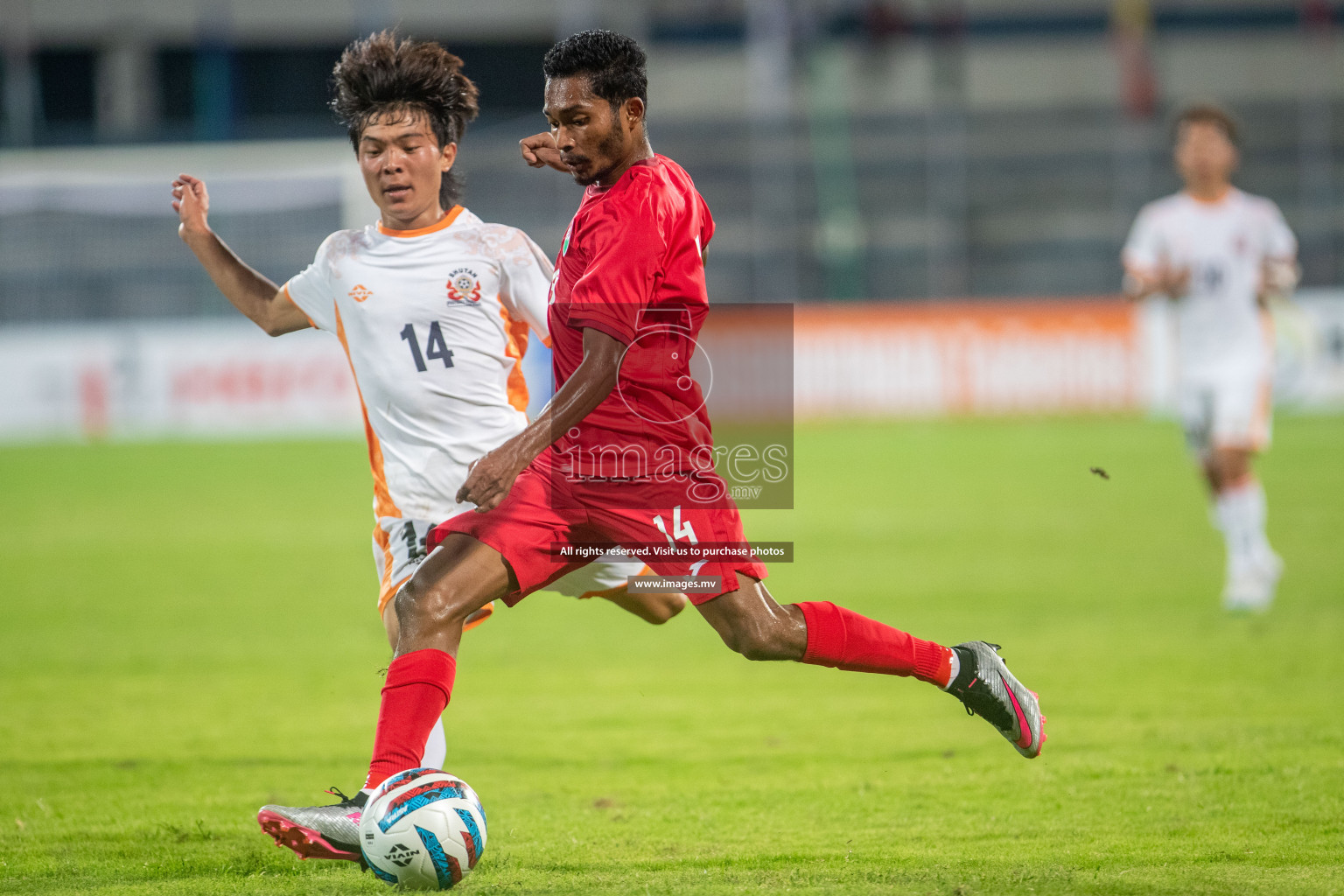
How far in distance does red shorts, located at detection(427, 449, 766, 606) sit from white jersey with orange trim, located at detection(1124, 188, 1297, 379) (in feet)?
18.8

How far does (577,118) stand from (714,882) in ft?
6.66

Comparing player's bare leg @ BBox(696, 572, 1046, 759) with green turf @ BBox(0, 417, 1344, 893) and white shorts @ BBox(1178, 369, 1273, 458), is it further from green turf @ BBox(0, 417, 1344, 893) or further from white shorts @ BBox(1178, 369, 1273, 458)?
white shorts @ BBox(1178, 369, 1273, 458)

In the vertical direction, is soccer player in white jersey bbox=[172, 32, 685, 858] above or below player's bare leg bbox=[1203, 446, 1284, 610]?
above

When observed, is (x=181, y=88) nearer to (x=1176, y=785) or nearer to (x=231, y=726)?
(x=231, y=726)

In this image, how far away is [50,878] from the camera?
402cm

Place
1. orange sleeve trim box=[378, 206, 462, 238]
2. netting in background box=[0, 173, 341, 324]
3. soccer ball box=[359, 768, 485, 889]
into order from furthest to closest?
netting in background box=[0, 173, 341, 324] → orange sleeve trim box=[378, 206, 462, 238] → soccer ball box=[359, 768, 485, 889]

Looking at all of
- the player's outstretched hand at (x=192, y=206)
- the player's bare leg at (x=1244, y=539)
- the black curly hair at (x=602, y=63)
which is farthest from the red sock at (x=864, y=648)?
the player's bare leg at (x=1244, y=539)

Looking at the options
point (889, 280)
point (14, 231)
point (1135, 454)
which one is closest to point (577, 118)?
point (1135, 454)

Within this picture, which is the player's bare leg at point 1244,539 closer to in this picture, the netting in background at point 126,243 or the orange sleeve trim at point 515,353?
the orange sleeve trim at point 515,353

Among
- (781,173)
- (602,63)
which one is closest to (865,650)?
(602,63)

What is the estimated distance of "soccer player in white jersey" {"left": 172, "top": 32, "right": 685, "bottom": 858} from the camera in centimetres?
440

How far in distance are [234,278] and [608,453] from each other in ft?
4.78

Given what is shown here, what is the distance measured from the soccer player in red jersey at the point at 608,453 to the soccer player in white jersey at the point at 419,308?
21cm

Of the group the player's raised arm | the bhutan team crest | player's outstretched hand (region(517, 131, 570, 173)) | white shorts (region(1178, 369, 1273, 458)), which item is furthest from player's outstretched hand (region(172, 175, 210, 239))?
white shorts (region(1178, 369, 1273, 458))
